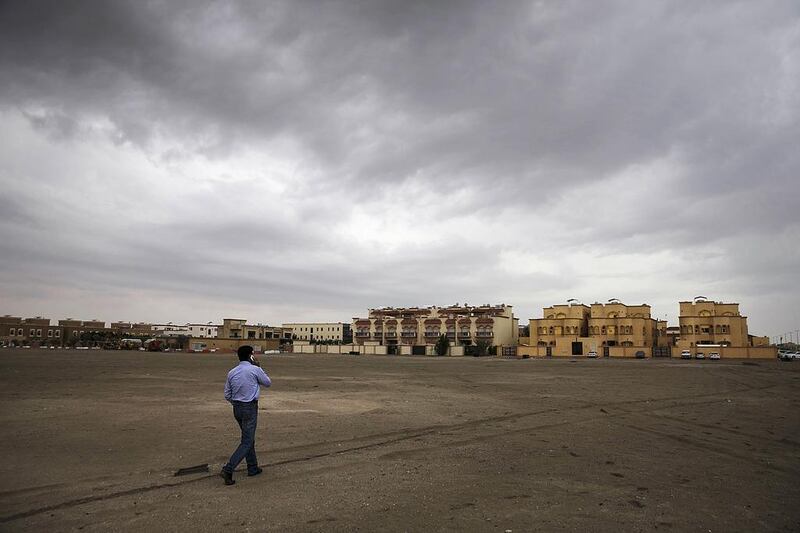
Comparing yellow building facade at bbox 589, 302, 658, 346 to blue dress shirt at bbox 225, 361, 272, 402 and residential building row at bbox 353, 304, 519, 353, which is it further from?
blue dress shirt at bbox 225, 361, 272, 402

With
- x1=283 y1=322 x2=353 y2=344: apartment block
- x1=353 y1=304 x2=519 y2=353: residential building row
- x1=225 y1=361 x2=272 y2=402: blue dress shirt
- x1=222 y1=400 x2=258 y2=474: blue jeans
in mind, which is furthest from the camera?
x1=283 y1=322 x2=353 y2=344: apartment block

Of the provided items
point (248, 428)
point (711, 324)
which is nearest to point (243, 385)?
point (248, 428)

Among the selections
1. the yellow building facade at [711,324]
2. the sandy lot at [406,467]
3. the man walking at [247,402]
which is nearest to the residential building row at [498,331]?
the yellow building facade at [711,324]

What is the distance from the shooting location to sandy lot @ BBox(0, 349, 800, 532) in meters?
6.25

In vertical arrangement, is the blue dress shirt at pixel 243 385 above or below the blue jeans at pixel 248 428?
above

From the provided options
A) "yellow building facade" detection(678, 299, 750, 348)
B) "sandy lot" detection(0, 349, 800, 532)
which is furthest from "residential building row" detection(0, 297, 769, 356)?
"sandy lot" detection(0, 349, 800, 532)

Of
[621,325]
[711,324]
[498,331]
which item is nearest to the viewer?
[711,324]

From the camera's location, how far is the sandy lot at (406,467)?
20.5 ft

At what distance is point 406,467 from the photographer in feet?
28.7

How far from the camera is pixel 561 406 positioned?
1750 centimetres

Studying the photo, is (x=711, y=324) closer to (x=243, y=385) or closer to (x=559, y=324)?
(x=559, y=324)

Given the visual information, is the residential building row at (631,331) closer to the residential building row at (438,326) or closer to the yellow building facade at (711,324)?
the yellow building facade at (711,324)

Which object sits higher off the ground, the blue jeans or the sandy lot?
the blue jeans

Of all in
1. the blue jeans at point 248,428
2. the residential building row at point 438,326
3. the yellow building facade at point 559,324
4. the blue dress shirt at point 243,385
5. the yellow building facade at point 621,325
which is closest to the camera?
the blue jeans at point 248,428
